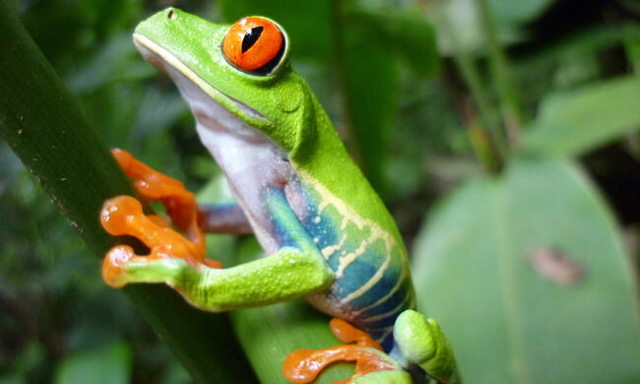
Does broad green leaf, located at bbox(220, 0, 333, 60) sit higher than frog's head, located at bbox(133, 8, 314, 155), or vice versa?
frog's head, located at bbox(133, 8, 314, 155)

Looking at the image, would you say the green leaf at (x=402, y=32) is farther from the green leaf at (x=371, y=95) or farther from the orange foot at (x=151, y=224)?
the orange foot at (x=151, y=224)

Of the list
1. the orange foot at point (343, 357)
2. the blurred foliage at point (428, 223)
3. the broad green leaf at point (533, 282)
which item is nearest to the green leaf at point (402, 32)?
the blurred foliage at point (428, 223)

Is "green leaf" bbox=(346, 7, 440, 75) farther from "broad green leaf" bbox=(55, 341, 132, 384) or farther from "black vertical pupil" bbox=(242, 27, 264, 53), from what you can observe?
"broad green leaf" bbox=(55, 341, 132, 384)

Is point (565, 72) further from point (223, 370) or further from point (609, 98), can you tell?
point (223, 370)

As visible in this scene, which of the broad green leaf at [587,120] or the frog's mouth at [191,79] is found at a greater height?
the frog's mouth at [191,79]

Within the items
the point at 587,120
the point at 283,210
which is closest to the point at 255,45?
the point at 283,210

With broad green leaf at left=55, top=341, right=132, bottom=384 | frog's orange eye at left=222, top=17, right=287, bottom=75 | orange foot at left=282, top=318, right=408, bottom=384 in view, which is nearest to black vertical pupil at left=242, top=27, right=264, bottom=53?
frog's orange eye at left=222, top=17, right=287, bottom=75

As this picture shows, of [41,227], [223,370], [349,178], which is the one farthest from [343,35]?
[223,370]
